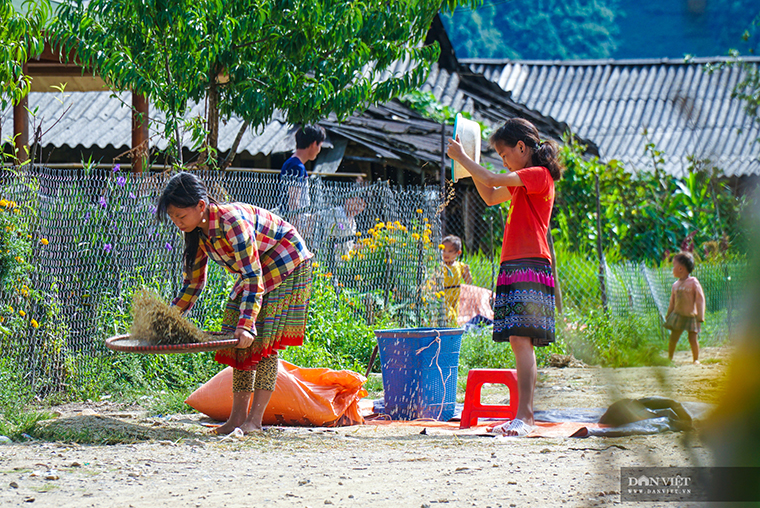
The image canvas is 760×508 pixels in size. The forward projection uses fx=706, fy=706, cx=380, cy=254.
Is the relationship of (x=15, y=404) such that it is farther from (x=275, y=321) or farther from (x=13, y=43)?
(x=13, y=43)

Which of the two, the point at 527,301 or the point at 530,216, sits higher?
the point at 530,216

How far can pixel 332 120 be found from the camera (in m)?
10.9

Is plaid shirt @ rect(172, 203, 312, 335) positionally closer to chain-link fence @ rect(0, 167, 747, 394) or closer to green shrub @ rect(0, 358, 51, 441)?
green shrub @ rect(0, 358, 51, 441)

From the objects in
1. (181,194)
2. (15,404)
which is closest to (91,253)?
(15,404)

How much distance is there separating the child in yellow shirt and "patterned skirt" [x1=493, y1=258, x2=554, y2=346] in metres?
3.45

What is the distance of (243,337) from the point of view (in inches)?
136

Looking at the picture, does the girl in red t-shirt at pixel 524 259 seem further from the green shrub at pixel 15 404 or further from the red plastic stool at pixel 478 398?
the green shrub at pixel 15 404

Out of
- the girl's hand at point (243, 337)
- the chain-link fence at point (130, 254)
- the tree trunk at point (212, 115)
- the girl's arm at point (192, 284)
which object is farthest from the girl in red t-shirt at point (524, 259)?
the tree trunk at point (212, 115)

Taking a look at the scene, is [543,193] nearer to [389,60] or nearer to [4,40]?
[389,60]

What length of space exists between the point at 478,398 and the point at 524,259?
1020 mm

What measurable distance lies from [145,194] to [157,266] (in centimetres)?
55

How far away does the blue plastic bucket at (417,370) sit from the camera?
4.53 meters

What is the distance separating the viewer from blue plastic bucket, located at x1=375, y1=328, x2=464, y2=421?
4527 millimetres

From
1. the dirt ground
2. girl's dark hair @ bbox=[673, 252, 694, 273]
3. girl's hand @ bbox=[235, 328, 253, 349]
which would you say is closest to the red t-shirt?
the dirt ground
